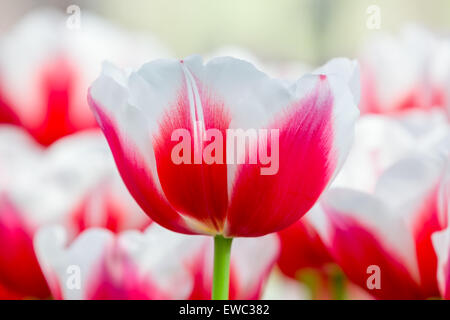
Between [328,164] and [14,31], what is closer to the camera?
[328,164]

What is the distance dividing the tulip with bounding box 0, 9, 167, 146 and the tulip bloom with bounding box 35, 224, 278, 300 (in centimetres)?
6

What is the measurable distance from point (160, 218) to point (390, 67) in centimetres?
14

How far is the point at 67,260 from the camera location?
20 cm

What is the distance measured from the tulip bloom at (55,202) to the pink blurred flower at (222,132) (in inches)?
1.5

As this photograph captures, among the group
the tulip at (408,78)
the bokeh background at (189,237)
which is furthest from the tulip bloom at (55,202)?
the tulip at (408,78)

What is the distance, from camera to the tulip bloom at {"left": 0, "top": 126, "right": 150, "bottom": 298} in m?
0.21

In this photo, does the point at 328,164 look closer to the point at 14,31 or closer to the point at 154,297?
the point at 154,297

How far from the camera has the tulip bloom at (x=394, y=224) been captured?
20 cm

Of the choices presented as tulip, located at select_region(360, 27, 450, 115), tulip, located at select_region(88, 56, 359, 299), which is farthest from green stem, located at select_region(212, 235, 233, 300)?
tulip, located at select_region(360, 27, 450, 115)

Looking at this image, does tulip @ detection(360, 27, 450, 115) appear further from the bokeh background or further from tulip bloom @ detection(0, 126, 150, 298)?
tulip bloom @ detection(0, 126, 150, 298)

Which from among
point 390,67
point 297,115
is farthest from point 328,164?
point 390,67

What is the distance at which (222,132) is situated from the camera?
0.17m

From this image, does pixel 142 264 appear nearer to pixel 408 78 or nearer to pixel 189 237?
pixel 189 237

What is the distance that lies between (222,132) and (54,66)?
0.13m
